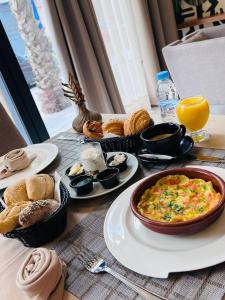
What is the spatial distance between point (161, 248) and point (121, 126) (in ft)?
1.89

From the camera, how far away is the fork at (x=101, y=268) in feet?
1.55

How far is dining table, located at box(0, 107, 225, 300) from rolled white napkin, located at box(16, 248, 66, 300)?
20 millimetres

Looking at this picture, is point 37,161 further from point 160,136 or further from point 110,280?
point 110,280

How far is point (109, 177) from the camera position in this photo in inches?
31.6

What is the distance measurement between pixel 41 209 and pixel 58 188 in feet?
0.34

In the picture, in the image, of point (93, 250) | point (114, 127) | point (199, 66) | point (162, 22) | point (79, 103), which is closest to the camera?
point (93, 250)

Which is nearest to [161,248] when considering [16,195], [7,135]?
[16,195]

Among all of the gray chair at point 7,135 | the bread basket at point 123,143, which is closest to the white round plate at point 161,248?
the bread basket at point 123,143

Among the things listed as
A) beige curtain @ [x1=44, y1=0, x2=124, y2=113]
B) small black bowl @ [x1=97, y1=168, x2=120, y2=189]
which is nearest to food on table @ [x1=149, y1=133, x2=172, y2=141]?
small black bowl @ [x1=97, y1=168, x2=120, y2=189]

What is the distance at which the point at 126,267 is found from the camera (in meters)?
0.52

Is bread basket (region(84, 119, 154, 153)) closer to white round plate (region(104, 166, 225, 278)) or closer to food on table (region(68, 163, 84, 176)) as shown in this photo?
food on table (region(68, 163, 84, 176))

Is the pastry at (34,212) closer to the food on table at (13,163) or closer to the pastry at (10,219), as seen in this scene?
the pastry at (10,219)

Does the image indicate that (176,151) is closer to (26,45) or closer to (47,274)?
(47,274)

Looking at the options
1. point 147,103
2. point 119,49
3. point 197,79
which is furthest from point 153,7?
point 197,79
